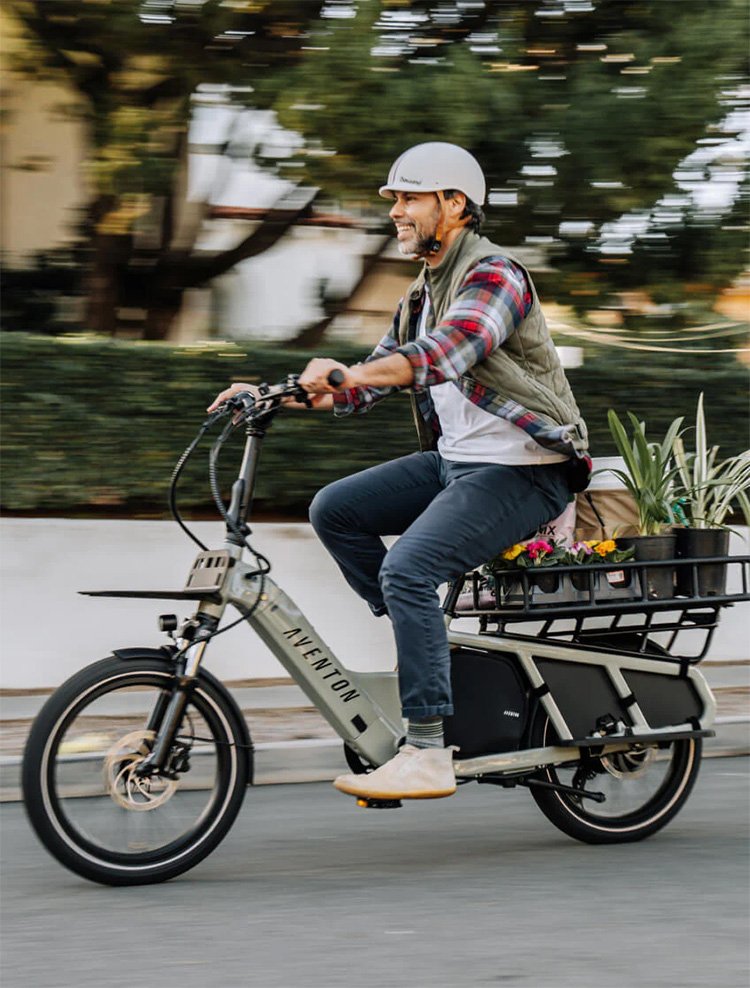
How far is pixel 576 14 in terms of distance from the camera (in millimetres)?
8555

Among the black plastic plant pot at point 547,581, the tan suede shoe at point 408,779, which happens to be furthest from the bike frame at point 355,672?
the black plastic plant pot at point 547,581

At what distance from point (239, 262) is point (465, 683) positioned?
239 inches

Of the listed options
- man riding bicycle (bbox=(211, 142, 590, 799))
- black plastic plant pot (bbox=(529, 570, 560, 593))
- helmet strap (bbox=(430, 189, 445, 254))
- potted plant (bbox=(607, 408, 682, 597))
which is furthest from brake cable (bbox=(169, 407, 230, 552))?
potted plant (bbox=(607, 408, 682, 597))

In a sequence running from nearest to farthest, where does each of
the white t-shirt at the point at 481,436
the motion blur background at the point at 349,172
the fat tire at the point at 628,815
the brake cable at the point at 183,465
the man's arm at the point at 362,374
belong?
the man's arm at the point at 362,374
the brake cable at the point at 183,465
the white t-shirt at the point at 481,436
the fat tire at the point at 628,815
the motion blur background at the point at 349,172

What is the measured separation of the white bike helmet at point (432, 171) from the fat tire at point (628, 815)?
1690 millimetres

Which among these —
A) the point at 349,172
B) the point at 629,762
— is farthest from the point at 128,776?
the point at 349,172

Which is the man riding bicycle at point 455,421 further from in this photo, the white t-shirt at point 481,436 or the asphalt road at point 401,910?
the asphalt road at point 401,910

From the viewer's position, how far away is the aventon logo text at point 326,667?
181 inches

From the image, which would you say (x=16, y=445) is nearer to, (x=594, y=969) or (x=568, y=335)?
(x=568, y=335)

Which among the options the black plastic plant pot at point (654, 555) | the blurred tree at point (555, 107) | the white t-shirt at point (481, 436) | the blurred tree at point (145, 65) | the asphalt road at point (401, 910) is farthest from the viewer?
the blurred tree at point (145, 65)

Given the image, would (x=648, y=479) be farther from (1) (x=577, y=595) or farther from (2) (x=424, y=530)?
(2) (x=424, y=530)

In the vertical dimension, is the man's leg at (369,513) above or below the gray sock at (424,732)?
above

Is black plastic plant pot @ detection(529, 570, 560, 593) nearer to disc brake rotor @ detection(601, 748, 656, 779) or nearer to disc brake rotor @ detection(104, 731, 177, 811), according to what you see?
disc brake rotor @ detection(601, 748, 656, 779)

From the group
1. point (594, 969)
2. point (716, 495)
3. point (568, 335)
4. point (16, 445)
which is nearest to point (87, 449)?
point (16, 445)
